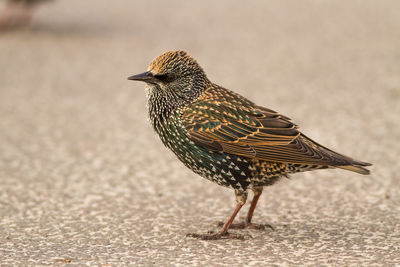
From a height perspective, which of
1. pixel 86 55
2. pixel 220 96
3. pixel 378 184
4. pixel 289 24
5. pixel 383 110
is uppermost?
pixel 289 24

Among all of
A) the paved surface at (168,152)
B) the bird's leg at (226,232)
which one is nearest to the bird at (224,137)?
the bird's leg at (226,232)

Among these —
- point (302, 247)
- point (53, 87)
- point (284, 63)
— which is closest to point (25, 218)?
point (302, 247)

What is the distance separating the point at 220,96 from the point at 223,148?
0.44 metres

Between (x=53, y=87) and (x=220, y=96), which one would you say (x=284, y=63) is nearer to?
(x=53, y=87)

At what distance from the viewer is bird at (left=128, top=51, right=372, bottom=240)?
161 inches

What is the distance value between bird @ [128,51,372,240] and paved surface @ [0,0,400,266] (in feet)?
1.43

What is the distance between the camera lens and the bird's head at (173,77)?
4.28m

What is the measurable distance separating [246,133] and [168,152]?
2.39m

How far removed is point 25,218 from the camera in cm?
454

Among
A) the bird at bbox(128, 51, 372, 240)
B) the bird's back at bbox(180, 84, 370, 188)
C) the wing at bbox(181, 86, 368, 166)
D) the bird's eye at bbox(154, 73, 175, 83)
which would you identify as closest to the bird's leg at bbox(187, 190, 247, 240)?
the bird at bbox(128, 51, 372, 240)

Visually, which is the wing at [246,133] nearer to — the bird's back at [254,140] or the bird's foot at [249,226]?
the bird's back at [254,140]

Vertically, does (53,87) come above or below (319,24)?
below

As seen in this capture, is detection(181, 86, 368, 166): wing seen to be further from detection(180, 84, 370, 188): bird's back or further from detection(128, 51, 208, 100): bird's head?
detection(128, 51, 208, 100): bird's head

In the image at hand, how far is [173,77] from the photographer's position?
170 inches
